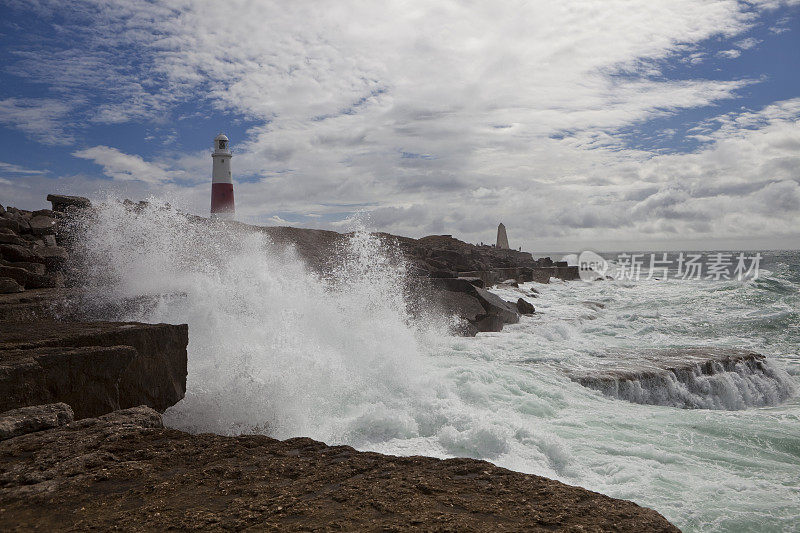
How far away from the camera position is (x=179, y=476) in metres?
2.17

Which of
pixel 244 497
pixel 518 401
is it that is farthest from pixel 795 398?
pixel 244 497

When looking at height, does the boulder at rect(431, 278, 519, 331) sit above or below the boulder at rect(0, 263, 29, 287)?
below

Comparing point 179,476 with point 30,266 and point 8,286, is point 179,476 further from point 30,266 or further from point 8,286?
point 30,266

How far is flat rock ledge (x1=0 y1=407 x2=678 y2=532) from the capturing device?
5.78 ft

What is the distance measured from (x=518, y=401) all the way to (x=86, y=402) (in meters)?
4.47

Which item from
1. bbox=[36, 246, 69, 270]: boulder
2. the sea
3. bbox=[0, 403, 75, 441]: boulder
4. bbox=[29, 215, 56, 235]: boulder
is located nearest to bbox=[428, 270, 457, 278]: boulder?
the sea

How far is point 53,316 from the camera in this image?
4855mm

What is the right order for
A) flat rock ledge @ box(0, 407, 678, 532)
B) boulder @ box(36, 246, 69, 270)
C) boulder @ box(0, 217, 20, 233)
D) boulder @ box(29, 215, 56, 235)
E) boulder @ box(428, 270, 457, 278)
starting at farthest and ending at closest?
boulder @ box(428, 270, 457, 278)
boulder @ box(29, 215, 56, 235)
boulder @ box(0, 217, 20, 233)
boulder @ box(36, 246, 69, 270)
flat rock ledge @ box(0, 407, 678, 532)

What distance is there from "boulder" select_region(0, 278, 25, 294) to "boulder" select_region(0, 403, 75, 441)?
134 inches

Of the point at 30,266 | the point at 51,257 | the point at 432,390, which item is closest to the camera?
the point at 432,390

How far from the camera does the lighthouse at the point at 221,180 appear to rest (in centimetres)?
2286

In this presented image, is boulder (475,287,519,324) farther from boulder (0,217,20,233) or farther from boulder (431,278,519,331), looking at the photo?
boulder (0,217,20,233)

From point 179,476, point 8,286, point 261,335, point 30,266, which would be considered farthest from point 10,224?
point 179,476

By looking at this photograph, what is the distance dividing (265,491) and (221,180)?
22.8 m
